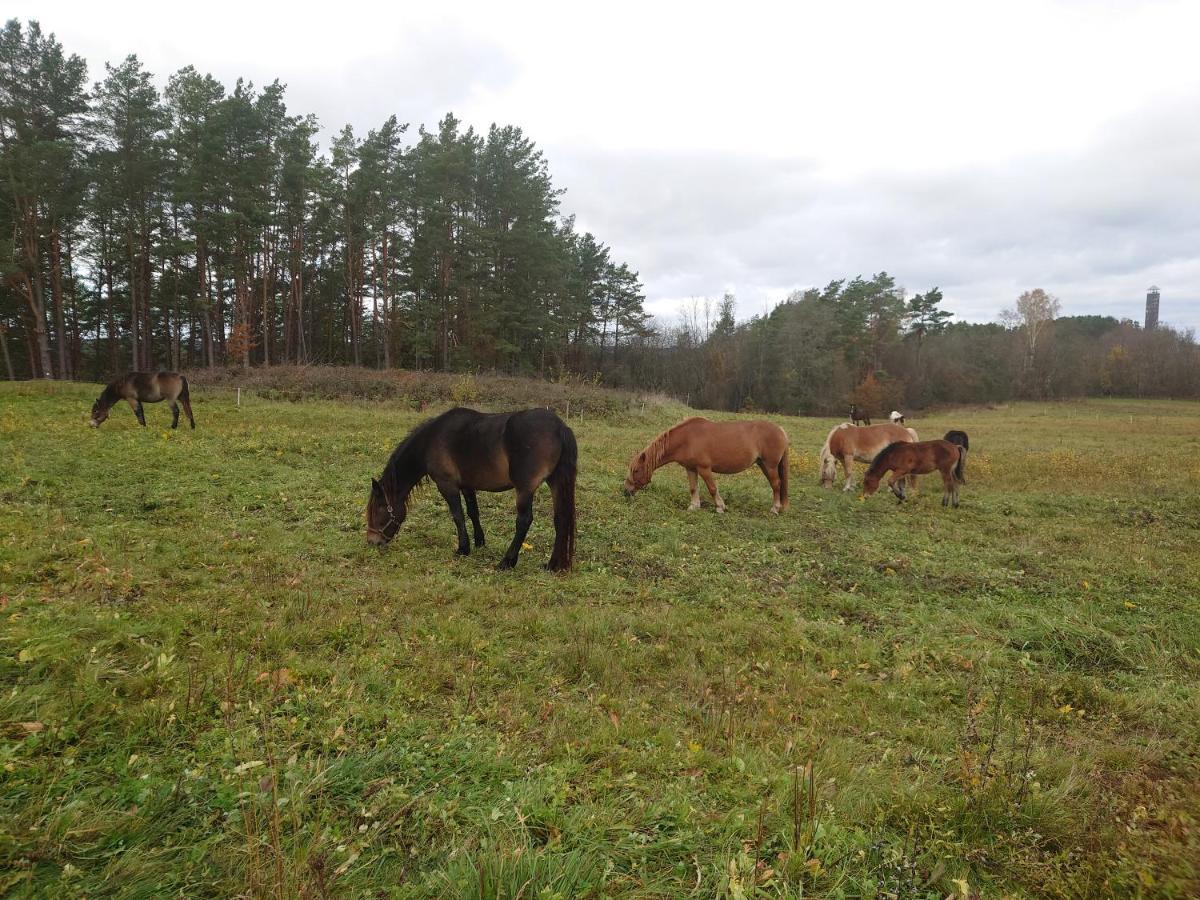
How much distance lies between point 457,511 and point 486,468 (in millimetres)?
692

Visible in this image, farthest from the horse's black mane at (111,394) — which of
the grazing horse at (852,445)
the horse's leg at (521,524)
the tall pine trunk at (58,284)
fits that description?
the tall pine trunk at (58,284)

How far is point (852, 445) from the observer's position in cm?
1316

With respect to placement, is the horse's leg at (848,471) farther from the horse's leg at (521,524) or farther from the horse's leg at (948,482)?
the horse's leg at (521,524)

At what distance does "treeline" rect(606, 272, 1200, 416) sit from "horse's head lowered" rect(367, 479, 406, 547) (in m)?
42.8

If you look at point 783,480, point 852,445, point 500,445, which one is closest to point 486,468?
point 500,445

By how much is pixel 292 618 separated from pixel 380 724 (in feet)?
6.20

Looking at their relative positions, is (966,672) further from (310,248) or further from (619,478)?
(310,248)

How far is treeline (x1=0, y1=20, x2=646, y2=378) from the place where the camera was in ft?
84.1

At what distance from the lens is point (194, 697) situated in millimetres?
3025

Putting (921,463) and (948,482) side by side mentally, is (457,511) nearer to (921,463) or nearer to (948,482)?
(921,463)

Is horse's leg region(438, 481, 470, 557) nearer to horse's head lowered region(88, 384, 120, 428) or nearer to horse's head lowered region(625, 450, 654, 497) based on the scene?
horse's head lowered region(625, 450, 654, 497)

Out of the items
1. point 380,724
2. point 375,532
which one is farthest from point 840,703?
point 375,532

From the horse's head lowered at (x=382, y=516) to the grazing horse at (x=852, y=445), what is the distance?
1052 cm

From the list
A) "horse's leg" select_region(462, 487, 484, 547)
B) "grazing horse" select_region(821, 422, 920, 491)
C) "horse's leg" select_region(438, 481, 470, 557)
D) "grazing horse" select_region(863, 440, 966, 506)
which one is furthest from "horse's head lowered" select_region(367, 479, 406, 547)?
"grazing horse" select_region(821, 422, 920, 491)
